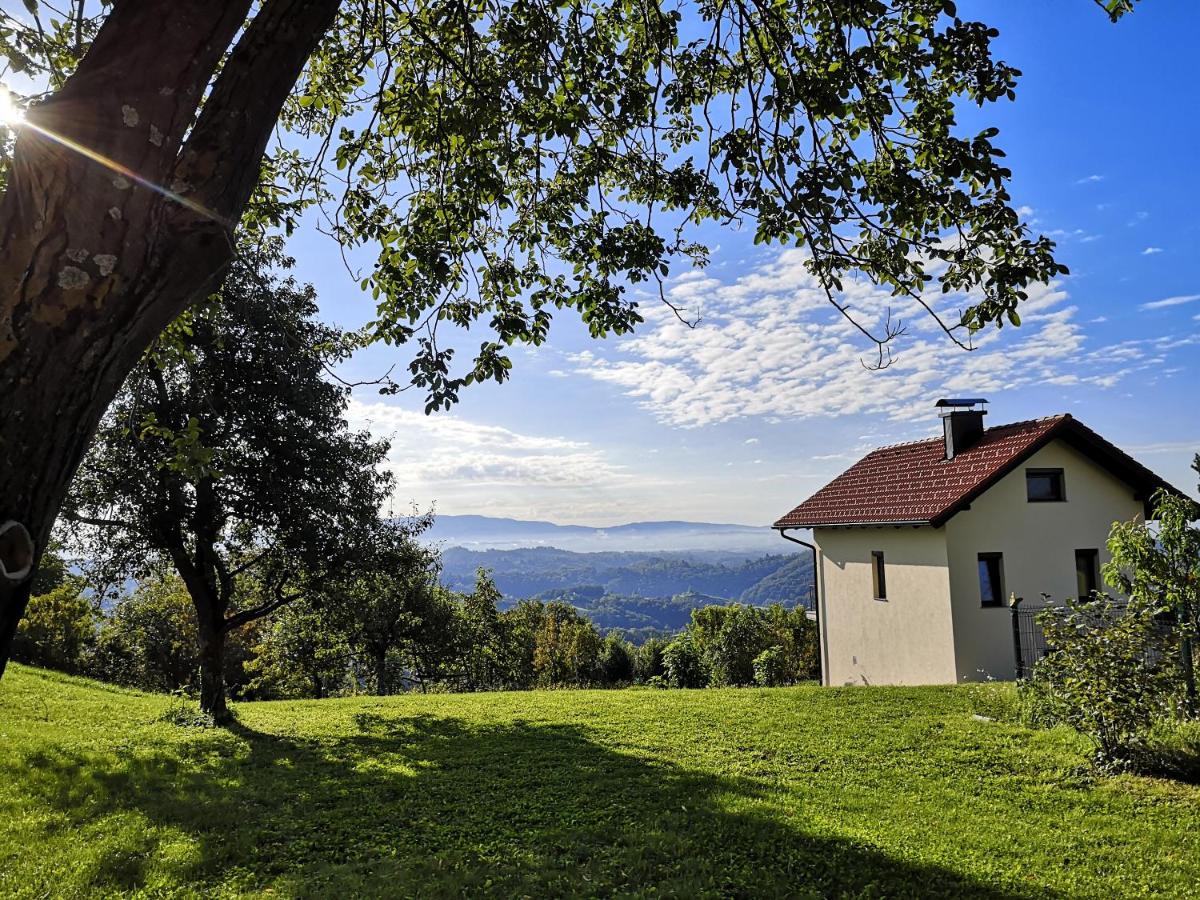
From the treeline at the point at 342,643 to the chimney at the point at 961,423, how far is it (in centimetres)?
1544

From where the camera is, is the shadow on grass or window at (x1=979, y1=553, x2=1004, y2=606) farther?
window at (x1=979, y1=553, x2=1004, y2=606)

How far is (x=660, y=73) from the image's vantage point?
222 inches

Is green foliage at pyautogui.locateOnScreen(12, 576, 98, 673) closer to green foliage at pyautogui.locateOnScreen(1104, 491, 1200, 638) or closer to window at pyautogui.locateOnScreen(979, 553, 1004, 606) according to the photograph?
window at pyautogui.locateOnScreen(979, 553, 1004, 606)

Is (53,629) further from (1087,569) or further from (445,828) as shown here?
(1087,569)

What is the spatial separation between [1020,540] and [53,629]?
29.4 metres

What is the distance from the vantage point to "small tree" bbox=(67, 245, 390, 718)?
11.6m

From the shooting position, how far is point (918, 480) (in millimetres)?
19781

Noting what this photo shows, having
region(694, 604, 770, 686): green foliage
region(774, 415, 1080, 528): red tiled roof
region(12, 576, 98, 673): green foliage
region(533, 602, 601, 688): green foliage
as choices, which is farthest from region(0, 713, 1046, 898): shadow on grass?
region(533, 602, 601, 688): green foliage

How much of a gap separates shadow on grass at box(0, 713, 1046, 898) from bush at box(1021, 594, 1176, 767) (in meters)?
4.10

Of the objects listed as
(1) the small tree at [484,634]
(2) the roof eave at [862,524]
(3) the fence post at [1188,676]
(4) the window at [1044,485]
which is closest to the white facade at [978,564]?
(4) the window at [1044,485]

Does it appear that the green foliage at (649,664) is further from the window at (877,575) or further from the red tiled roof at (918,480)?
the window at (877,575)

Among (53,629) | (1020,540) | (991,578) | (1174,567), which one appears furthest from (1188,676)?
(53,629)

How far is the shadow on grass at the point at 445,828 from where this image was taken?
5453 millimetres

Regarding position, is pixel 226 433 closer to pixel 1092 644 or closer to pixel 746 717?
pixel 746 717
